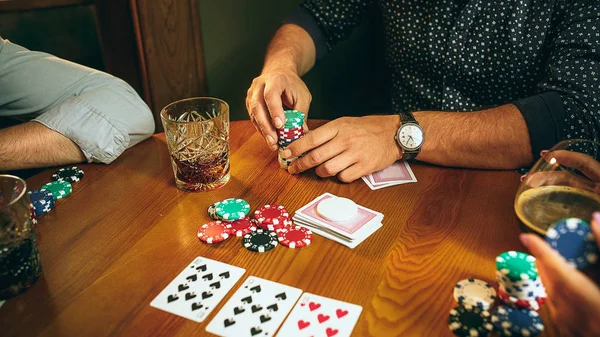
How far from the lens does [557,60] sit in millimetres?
1641

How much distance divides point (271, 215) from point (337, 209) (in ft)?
0.57

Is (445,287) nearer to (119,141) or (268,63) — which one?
(119,141)

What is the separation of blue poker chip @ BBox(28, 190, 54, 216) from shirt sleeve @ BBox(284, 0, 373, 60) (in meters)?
1.47

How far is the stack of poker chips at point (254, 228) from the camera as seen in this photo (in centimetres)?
117

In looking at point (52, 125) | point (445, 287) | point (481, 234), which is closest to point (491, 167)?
point (481, 234)

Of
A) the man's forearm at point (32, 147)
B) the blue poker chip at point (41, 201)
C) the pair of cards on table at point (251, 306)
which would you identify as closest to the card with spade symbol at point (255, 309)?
the pair of cards on table at point (251, 306)

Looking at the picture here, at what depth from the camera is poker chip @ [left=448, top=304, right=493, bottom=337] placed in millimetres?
899

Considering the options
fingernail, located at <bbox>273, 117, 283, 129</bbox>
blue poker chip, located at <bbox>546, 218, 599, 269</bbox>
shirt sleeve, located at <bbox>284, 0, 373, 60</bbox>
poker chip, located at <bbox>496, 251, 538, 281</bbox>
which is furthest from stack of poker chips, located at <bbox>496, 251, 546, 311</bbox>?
shirt sleeve, located at <bbox>284, 0, 373, 60</bbox>

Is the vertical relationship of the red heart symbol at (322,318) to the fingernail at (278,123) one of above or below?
below

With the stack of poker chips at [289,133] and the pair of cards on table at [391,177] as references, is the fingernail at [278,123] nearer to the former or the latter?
the stack of poker chips at [289,133]

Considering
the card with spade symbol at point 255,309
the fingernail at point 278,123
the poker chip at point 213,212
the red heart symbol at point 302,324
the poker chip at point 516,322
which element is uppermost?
the fingernail at point 278,123

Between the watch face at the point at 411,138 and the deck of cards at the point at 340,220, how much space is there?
33 cm

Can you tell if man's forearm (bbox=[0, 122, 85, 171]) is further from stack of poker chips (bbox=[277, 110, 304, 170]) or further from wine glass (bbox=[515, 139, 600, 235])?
wine glass (bbox=[515, 139, 600, 235])

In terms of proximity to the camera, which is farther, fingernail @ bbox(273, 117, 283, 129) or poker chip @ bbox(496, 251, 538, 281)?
fingernail @ bbox(273, 117, 283, 129)
